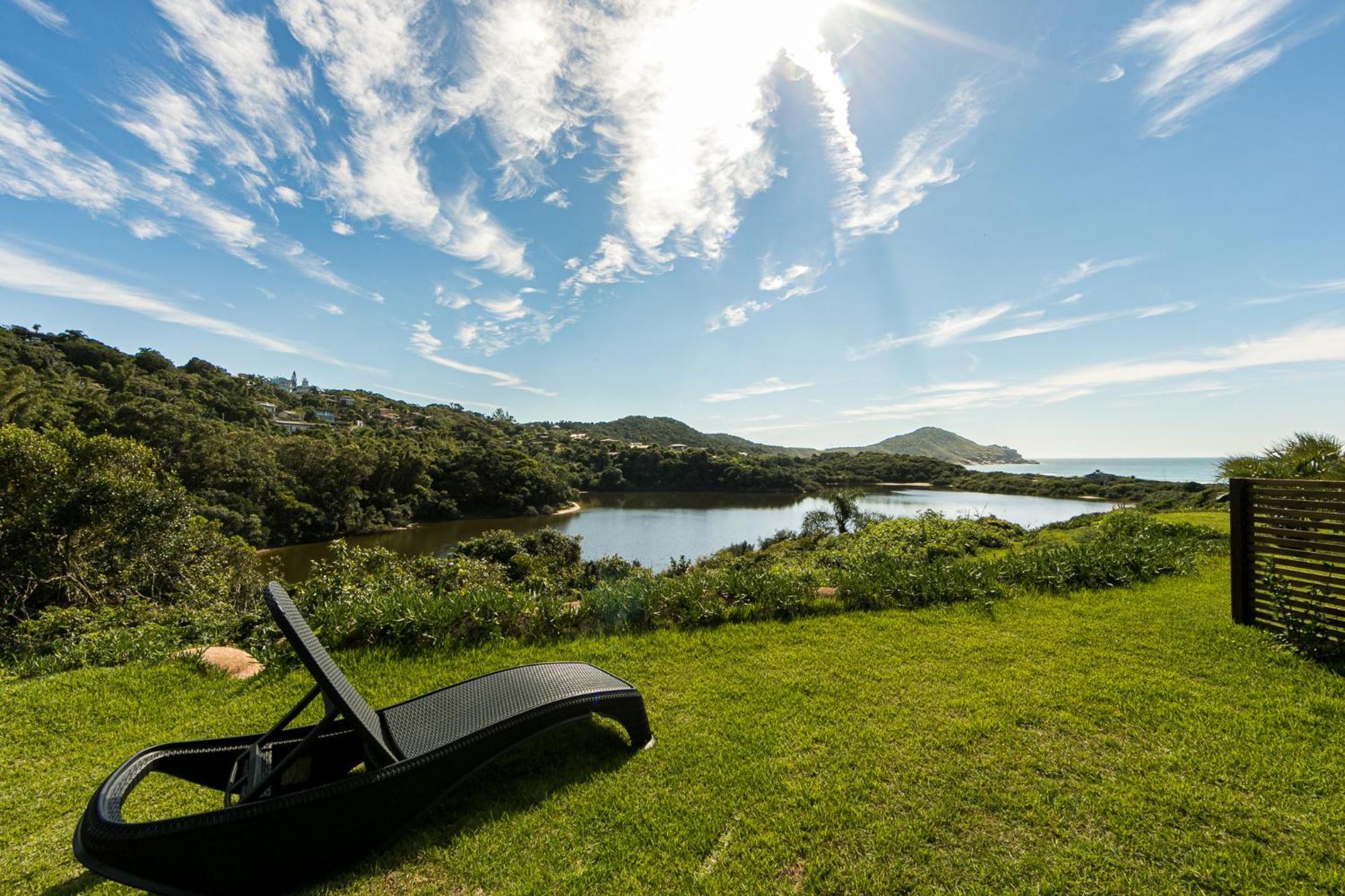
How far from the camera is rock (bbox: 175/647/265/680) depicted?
365 cm

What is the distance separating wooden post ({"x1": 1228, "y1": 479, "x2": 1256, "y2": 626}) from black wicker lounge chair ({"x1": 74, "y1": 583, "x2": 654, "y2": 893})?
4.96 metres

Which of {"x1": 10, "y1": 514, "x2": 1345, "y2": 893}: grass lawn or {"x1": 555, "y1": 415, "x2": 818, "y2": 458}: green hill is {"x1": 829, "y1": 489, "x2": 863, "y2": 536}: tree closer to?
{"x1": 10, "y1": 514, "x2": 1345, "y2": 893}: grass lawn

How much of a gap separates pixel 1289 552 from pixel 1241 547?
43 centimetres

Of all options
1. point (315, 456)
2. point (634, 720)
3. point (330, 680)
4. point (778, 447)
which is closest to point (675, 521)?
point (315, 456)

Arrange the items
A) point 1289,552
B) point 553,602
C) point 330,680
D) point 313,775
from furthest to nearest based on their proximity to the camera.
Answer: point 553,602, point 1289,552, point 313,775, point 330,680

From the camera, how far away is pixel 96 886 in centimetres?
180

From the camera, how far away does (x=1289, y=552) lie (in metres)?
3.74

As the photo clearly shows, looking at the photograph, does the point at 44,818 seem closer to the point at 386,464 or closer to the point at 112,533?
the point at 112,533

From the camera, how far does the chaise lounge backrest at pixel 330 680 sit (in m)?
1.78

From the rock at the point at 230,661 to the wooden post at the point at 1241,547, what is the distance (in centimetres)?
754

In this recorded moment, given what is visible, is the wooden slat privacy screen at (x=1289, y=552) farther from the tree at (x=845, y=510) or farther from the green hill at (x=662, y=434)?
the green hill at (x=662, y=434)

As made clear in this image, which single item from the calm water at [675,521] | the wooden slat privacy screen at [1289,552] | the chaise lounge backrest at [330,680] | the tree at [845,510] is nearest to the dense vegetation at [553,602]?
the wooden slat privacy screen at [1289,552]

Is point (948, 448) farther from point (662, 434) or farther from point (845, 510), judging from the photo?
point (845, 510)

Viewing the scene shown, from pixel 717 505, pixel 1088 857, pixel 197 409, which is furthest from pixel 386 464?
pixel 1088 857
